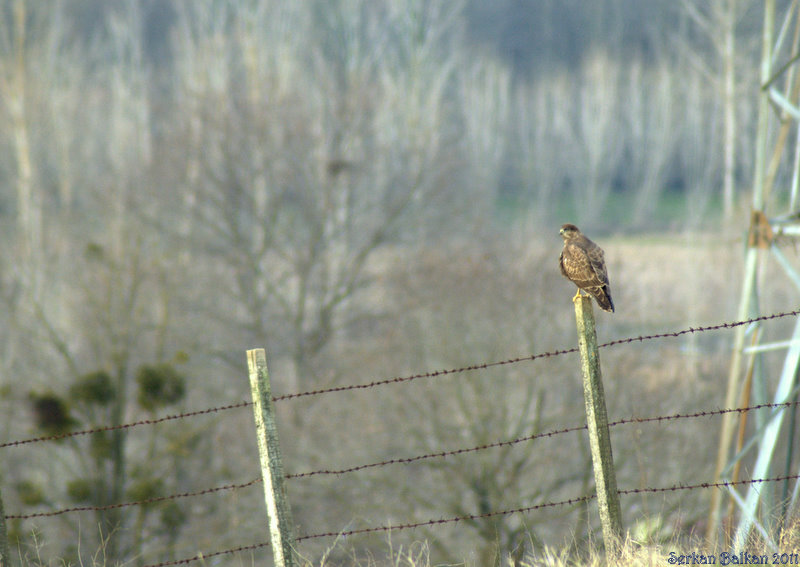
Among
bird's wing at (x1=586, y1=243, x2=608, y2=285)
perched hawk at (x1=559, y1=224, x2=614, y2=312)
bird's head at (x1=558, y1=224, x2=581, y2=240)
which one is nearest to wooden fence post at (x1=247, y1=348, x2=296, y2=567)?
perched hawk at (x1=559, y1=224, x2=614, y2=312)

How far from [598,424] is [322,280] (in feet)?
79.5

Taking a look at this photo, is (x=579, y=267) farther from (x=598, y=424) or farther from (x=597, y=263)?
(x=598, y=424)

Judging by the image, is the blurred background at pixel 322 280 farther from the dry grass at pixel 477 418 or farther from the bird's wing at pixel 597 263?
the bird's wing at pixel 597 263

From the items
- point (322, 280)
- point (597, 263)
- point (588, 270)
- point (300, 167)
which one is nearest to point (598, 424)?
point (588, 270)

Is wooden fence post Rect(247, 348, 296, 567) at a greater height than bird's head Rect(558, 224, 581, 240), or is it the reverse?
bird's head Rect(558, 224, 581, 240)

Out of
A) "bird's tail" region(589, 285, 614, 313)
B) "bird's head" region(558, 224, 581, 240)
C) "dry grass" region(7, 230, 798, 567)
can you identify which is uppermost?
"bird's head" region(558, 224, 581, 240)

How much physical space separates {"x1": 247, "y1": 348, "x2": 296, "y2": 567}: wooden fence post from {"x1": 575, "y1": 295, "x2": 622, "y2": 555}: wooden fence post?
1.56m

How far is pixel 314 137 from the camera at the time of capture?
30703 millimetres

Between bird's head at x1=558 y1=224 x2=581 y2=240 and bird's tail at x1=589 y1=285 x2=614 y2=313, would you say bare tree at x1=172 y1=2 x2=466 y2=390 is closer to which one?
bird's head at x1=558 y1=224 x2=581 y2=240

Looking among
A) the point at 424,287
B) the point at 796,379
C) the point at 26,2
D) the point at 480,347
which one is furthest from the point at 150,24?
the point at 796,379

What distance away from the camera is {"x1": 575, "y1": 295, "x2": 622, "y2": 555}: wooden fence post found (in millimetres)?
4531

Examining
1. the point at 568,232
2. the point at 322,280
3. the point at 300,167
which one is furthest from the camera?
the point at 300,167

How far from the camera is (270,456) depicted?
457 cm

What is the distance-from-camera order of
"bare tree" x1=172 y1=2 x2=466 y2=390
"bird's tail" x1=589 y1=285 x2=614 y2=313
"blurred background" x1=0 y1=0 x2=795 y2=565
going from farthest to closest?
"bare tree" x1=172 y1=2 x2=466 y2=390, "blurred background" x1=0 y1=0 x2=795 y2=565, "bird's tail" x1=589 y1=285 x2=614 y2=313
